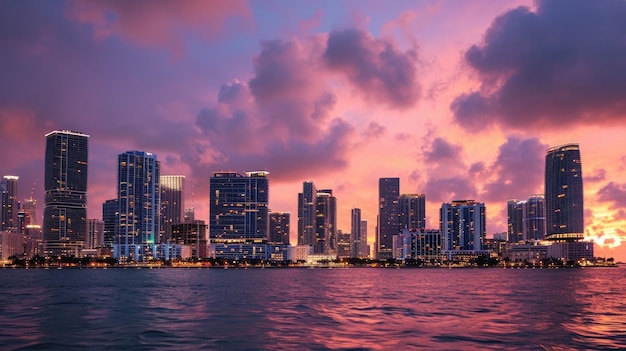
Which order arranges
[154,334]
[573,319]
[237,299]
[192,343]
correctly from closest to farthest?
[192,343]
[154,334]
[573,319]
[237,299]

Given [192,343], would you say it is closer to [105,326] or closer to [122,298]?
[105,326]

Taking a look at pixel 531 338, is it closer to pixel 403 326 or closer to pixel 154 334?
pixel 403 326

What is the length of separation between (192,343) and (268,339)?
695cm

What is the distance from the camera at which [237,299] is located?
354ft

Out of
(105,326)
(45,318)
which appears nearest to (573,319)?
(105,326)

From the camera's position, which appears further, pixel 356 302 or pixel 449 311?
pixel 356 302

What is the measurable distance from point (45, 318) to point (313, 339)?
3630 cm

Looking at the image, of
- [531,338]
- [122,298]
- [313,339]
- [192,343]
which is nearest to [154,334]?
[192,343]

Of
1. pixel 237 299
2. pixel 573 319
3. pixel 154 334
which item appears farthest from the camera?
pixel 237 299

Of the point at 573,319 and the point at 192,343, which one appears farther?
the point at 573,319

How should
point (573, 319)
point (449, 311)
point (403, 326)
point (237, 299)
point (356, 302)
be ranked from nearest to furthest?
point (403, 326) → point (573, 319) → point (449, 311) → point (356, 302) → point (237, 299)

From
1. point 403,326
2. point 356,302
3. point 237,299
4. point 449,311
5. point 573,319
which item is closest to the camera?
point 403,326

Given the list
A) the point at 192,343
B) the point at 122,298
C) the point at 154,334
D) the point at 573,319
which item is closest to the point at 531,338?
the point at 573,319

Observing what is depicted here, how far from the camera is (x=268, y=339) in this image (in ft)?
187
